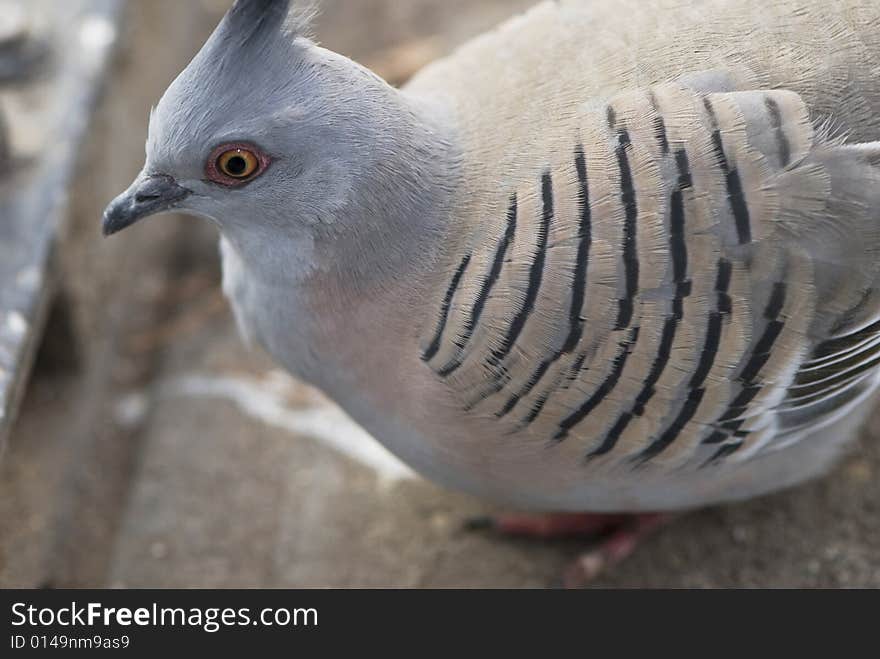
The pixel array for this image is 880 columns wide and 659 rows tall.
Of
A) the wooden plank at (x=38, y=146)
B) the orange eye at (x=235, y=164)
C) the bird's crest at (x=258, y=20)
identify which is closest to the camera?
the bird's crest at (x=258, y=20)

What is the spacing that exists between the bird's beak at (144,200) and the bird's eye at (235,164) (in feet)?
0.35

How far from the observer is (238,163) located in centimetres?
268

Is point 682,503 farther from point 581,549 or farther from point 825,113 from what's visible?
point 825,113

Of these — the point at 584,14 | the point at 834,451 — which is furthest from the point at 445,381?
the point at 834,451

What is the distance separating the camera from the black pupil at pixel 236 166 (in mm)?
2670

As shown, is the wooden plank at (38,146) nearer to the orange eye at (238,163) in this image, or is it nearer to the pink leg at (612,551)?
the orange eye at (238,163)

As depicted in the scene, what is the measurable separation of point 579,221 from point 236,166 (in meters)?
0.81

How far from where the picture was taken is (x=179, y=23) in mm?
5418

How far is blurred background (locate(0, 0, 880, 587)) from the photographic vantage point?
3738 mm

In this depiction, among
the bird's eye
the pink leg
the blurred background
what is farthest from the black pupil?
the pink leg

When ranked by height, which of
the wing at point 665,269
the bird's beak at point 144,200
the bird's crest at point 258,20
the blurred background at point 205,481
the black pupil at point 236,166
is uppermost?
the bird's crest at point 258,20

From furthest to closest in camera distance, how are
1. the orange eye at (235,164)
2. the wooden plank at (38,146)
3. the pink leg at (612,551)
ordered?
the pink leg at (612,551), the wooden plank at (38,146), the orange eye at (235,164)

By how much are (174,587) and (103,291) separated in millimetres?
1309

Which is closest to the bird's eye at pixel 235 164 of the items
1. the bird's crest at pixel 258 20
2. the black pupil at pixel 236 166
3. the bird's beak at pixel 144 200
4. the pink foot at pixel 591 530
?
the black pupil at pixel 236 166
